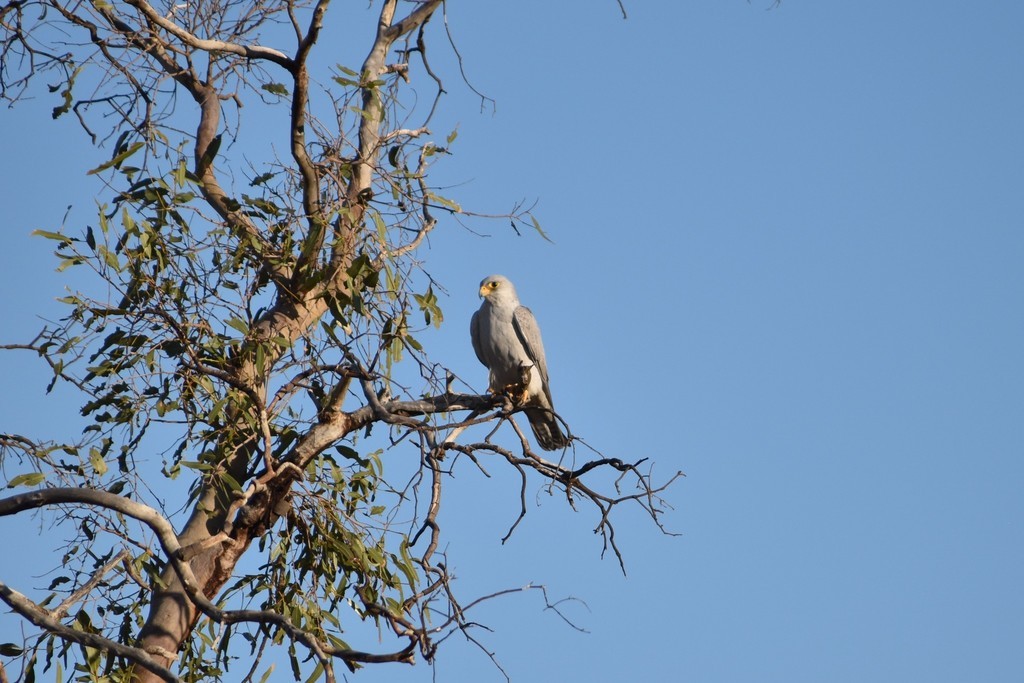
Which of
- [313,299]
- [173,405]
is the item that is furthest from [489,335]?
[173,405]

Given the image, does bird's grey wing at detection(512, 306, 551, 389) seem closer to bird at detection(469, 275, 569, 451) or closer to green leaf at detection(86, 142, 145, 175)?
bird at detection(469, 275, 569, 451)

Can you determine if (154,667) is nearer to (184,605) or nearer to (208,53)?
(184,605)

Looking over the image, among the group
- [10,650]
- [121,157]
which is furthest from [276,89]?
[10,650]

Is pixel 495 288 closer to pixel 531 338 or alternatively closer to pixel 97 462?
pixel 531 338

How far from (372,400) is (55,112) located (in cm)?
199

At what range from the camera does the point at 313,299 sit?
4461 millimetres

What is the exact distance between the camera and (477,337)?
704cm

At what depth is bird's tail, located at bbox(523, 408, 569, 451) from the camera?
649 centimetres

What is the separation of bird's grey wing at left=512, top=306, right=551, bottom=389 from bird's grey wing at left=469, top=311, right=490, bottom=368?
1.05ft

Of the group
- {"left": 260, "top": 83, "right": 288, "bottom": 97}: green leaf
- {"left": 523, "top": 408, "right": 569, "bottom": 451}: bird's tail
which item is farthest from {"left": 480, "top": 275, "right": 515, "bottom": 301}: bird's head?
{"left": 260, "top": 83, "right": 288, "bottom": 97}: green leaf

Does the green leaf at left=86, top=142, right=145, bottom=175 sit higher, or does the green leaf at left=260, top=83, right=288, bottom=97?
the green leaf at left=260, top=83, right=288, bottom=97

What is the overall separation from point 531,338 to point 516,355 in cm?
15

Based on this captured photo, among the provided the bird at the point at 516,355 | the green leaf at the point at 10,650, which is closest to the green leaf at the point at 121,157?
the green leaf at the point at 10,650

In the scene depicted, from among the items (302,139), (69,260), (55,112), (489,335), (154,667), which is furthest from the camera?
(489,335)
